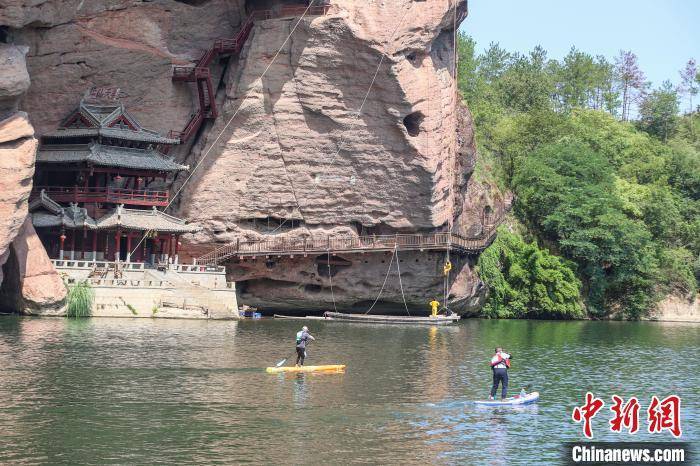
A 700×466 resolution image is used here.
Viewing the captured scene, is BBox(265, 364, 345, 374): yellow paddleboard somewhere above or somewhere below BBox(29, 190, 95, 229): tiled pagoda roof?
below

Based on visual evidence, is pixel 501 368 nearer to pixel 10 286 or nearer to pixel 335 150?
pixel 10 286

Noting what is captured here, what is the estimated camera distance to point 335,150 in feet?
254

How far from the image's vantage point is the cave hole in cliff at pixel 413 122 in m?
77.2

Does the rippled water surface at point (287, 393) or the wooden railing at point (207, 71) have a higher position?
the wooden railing at point (207, 71)

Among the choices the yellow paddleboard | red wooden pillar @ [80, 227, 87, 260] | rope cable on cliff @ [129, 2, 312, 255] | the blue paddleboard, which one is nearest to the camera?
the blue paddleboard

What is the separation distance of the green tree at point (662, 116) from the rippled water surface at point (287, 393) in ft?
212

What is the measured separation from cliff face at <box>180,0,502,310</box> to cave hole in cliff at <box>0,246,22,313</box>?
15445 millimetres

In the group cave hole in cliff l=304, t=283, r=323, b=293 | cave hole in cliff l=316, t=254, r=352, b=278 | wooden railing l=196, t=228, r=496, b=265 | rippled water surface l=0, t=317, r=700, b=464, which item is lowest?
rippled water surface l=0, t=317, r=700, b=464

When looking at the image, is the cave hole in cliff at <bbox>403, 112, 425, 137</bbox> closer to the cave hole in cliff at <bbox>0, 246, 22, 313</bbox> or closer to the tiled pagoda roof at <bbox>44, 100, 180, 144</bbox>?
the tiled pagoda roof at <bbox>44, 100, 180, 144</bbox>

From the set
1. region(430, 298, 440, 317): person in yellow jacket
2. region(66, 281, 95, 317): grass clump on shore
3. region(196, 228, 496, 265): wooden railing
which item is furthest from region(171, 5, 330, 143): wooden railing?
region(430, 298, 440, 317): person in yellow jacket

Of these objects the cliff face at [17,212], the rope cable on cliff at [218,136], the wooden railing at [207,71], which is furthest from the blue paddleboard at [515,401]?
the wooden railing at [207,71]

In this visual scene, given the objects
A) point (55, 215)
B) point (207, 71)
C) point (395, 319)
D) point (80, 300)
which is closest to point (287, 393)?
point (80, 300)

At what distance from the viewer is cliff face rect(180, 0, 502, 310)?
2955 inches

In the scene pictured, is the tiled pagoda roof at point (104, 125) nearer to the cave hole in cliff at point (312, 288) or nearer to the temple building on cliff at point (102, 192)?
the temple building on cliff at point (102, 192)
